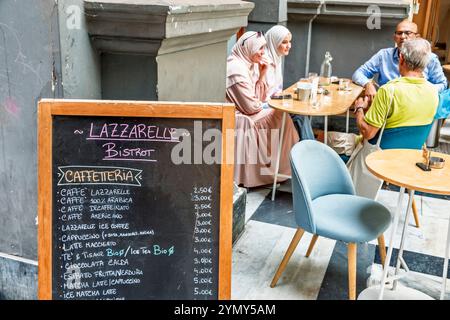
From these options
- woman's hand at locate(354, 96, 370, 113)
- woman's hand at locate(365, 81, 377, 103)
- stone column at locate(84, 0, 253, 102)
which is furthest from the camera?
woman's hand at locate(365, 81, 377, 103)

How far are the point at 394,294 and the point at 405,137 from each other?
1000mm

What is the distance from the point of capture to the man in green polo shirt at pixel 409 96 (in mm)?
2904

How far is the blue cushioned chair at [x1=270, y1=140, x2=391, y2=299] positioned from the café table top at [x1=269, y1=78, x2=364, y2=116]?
85cm

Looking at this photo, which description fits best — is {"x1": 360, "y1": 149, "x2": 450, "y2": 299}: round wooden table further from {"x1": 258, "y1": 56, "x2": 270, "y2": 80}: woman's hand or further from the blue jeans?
{"x1": 258, "y1": 56, "x2": 270, "y2": 80}: woman's hand

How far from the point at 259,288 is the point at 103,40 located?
1546 mm

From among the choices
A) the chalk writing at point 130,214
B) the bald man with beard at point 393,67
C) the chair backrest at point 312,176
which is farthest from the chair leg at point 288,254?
the bald man with beard at point 393,67

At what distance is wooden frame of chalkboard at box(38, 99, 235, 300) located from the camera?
1.51 meters

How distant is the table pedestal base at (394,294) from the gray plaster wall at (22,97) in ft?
5.50

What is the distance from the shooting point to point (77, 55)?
1862 millimetres

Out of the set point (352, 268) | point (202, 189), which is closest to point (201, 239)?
point (202, 189)

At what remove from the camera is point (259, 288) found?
264cm

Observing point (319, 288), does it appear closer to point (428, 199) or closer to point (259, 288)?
point (259, 288)

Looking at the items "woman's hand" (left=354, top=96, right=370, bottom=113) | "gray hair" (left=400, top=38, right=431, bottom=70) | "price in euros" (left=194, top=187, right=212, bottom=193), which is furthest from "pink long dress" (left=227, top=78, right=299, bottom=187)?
"price in euros" (left=194, top=187, right=212, bottom=193)

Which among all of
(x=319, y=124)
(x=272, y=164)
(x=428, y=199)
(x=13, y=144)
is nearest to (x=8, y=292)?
(x=13, y=144)
